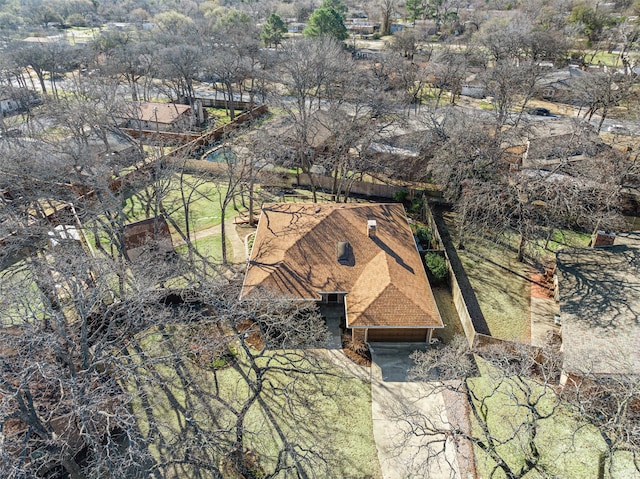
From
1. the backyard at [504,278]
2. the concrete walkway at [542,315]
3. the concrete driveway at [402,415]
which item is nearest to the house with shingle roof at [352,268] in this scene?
the concrete driveway at [402,415]

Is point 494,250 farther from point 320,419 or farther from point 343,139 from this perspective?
point 320,419

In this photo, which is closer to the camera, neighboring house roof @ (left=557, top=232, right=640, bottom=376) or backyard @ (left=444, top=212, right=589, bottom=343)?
neighboring house roof @ (left=557, top=232, right=640, bottom=376)

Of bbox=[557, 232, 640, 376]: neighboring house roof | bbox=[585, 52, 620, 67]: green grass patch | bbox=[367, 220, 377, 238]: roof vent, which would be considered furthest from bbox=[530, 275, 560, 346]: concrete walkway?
bbox=[585, 52, 620, 67]: green grass patch

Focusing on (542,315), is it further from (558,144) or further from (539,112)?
(539,112)

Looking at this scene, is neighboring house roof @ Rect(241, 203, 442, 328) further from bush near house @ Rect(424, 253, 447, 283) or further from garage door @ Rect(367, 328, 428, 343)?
bush near house @ Rect(424, 253, 447, 283)

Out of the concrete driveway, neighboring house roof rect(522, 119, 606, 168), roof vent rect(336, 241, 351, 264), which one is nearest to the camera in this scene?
the concrete driveway

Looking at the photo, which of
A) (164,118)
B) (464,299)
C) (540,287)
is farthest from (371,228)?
(164,118)

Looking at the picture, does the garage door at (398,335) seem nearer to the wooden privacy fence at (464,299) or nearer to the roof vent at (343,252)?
the wooden privacy fence at (464,299)
